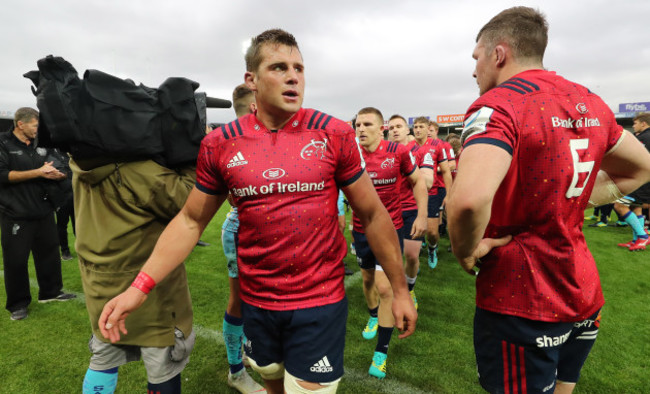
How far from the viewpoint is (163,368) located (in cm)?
191

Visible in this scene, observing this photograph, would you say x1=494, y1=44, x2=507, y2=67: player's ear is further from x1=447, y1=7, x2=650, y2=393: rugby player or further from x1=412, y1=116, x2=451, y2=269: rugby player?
x1=412, y1=116, x2=451, y2=269: rugby player

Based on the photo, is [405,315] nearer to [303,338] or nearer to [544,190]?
[303,338]

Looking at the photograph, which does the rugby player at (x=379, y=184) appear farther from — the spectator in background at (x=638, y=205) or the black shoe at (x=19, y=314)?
the spectator in background at (x=638, y=205)

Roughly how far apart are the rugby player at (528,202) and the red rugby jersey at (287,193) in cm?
62

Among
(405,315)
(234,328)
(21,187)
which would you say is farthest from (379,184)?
(21,187)

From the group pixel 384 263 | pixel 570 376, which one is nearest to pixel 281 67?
pixel 384 263

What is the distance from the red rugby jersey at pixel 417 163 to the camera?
15.7 feet

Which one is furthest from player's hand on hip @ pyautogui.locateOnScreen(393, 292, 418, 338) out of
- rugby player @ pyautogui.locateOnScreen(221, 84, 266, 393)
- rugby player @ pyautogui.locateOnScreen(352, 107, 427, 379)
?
rugby player @ pyautogui.locateOnScreen(352, 107, 427, 379)

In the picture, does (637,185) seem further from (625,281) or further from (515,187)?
(625,281)

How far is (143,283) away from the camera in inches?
64.5

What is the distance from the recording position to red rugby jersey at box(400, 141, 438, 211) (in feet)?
15.7

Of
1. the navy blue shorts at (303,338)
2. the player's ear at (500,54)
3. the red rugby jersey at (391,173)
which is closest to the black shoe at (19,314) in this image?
the navy blue shorts at (303,338)

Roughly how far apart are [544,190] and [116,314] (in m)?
1.99

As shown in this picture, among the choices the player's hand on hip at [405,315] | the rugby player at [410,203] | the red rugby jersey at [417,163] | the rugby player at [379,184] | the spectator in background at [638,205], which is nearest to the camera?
the player's hand on hip at [405,315]
